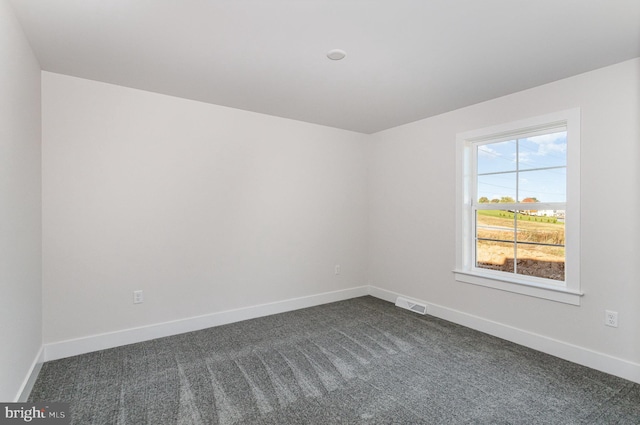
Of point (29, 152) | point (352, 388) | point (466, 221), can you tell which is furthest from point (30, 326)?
point (466, 221)

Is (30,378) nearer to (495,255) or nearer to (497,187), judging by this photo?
(495,255)

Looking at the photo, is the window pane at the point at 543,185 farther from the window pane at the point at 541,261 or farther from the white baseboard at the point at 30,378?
the white baseboard at the point at 30,378

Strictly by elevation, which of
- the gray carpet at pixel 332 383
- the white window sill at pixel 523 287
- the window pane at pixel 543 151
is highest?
the window pane at pixel 543 151

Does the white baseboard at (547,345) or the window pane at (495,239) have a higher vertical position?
the window pane at (495,239)

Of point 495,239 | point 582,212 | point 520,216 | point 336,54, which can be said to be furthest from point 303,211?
point 582,212

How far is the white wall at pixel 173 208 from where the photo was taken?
8.83 feet

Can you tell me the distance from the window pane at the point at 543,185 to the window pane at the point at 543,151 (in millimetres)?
71

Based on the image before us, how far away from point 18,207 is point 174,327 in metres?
1.76

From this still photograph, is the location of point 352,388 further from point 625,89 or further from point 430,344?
point 625,89

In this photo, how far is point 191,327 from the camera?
3258mm

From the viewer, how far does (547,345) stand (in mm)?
2773

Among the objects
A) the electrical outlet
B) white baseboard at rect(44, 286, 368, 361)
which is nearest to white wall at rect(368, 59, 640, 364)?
white baseboard at rect(44, 286, 368, 361)

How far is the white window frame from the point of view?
2645 mm

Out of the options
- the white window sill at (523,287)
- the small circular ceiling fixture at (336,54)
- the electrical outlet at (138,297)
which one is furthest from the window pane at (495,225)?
the electrical outlet at (138,297)
